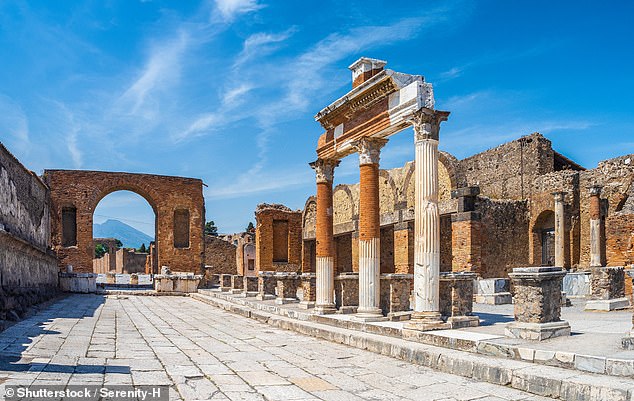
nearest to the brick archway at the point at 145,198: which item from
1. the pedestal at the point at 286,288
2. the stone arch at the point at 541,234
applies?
the pedestal at the point at 286,288

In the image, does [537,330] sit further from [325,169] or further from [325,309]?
[325,169]

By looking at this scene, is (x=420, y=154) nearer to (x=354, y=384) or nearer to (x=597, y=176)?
(x=354, y=384)

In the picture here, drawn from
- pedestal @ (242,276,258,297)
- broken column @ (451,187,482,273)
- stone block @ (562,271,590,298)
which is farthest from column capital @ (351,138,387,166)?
pedestal @ (242,276,258,297)

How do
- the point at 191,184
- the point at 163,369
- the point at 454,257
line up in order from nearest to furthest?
the point at 163,369 < the point at 454,257 < the point at 191,184

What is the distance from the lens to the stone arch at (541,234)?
2342cm

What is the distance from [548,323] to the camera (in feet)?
24.1

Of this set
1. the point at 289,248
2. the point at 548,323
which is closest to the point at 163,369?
the point at 548,323

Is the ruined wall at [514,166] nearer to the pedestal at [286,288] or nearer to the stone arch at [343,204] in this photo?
the stone arch at [343,204]

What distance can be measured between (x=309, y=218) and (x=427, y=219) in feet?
56.0

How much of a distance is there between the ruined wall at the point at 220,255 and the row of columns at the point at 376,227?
2660 centimetres

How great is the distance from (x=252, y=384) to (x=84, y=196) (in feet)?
83.7

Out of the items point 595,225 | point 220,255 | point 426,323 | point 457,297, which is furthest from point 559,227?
point 220,255

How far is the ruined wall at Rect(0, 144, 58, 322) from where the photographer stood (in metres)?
12.9

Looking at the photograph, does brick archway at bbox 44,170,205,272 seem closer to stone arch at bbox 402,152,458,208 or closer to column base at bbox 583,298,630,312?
stone arch at bbox 402,152,458,208
